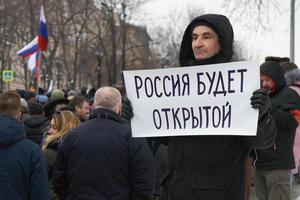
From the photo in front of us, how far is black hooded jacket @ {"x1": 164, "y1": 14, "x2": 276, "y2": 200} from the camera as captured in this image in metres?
3.23

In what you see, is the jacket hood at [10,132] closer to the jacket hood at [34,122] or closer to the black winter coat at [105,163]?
the black winter coat at [105,163]

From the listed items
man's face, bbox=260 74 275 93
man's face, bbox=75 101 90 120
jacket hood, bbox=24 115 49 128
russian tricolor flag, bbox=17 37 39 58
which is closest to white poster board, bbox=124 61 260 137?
man's face, bbox=260 74 275 93

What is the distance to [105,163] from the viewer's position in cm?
471

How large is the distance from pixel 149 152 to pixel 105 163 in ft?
1.39

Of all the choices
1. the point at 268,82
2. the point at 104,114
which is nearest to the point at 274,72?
the point at 268,82

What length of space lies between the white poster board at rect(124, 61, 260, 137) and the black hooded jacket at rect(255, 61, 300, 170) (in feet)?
8.61

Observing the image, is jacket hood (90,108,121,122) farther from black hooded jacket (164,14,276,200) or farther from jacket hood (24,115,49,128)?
jacket hood (24,115,49,128)

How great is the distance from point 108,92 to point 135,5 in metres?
32.9

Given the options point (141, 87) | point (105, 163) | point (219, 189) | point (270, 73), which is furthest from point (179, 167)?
point (270, 73)

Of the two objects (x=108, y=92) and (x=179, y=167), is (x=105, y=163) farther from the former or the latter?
(x=179, y=167)

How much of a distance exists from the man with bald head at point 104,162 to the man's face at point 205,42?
5.43 ft

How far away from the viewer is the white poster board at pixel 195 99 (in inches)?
127

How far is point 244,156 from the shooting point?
10.9 ft

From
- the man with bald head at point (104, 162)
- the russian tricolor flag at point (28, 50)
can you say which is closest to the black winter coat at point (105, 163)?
the man with bald head at point (104, 162)
